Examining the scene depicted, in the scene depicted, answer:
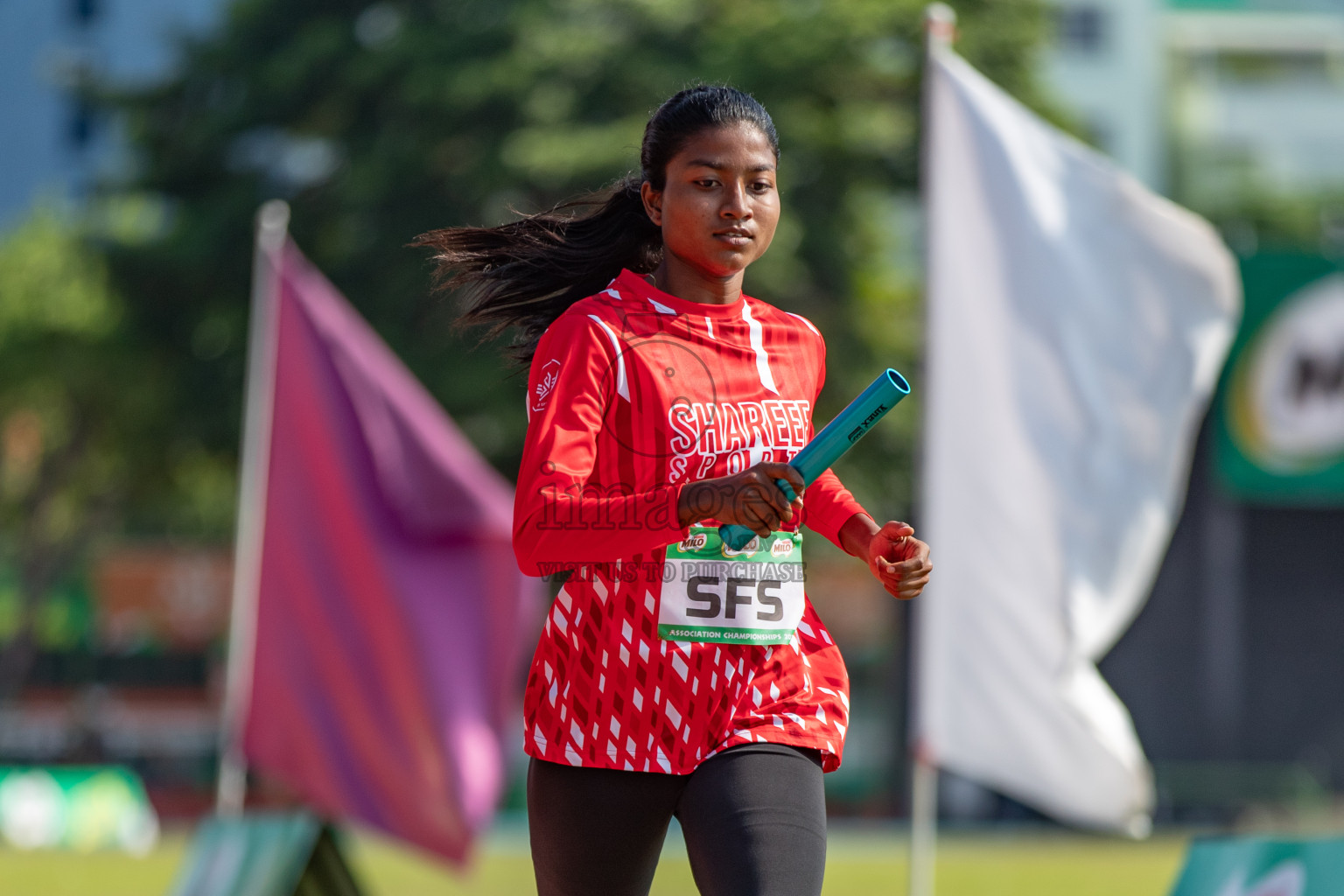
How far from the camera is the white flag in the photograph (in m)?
6.62

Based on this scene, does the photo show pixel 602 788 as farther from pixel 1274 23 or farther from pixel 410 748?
pixel 1274 23

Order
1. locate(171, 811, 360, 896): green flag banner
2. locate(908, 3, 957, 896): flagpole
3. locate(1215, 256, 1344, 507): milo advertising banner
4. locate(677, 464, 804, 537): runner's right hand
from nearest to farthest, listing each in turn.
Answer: locate(677, 464, 804, 537): runner's right hand, locate(171, 811, 360, 896): green flag banner, locate(908, 3, 957, 896): flagpole, locate(1215, 256, 1344, 507): milo advertising banner

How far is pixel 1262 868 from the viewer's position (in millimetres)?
4441

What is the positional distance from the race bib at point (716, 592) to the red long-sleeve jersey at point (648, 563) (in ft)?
0.07

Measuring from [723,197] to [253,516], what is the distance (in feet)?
23.5

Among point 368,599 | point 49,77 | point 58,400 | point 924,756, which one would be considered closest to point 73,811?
point 58,400

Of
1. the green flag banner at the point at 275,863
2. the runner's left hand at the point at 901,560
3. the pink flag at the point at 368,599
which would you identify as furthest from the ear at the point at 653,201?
the pink flag at the point at 368,599

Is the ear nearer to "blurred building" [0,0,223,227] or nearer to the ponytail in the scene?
the ponytail

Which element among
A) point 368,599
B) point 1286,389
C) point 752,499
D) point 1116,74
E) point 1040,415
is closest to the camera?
point 752,499

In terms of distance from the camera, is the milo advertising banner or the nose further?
the milo advertising banner

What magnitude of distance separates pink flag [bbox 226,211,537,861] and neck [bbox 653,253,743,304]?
5756 mm

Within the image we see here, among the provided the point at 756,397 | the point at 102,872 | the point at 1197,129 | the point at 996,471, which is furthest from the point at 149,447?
the point at 1197,129

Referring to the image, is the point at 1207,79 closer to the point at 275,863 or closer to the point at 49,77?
the point at 49,77

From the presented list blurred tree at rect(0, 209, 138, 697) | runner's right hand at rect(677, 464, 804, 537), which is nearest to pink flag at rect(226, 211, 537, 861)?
runner's right hand at rect(677, 464, 804, 537)
